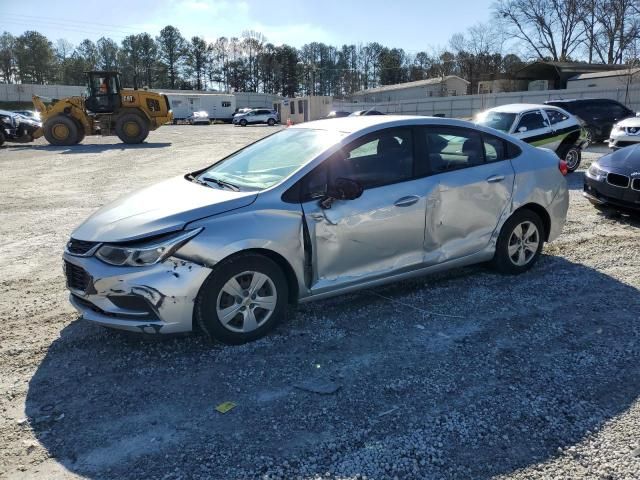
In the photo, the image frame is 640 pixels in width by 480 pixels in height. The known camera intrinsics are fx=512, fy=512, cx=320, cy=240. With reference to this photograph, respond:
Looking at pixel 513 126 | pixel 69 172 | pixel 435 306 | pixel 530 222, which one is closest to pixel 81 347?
pixel 435 306

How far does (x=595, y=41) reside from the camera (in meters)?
61.4

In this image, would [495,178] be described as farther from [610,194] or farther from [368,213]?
[610,194]

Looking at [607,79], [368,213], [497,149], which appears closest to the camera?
[368,213]

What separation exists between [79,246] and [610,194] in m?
6.63

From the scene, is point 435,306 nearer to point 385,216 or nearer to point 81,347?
point 385,216

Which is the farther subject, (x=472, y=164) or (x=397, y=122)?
(x=472, y=164)

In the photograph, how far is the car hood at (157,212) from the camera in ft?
11.6

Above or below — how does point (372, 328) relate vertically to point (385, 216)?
below

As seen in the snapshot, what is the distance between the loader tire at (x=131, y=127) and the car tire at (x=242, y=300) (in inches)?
813

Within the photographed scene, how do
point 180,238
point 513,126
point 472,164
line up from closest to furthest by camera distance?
point 180,238, point 472,164, point 513,126

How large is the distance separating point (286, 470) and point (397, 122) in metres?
3.05

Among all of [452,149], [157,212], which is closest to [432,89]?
[452,149]

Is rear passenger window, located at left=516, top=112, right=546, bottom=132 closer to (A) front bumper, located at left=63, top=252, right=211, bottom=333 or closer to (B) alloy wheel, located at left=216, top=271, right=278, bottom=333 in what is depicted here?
(B) alloy wheel, located at left=216, top=271, right=278, bottom=333

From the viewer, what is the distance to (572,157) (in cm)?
1197
